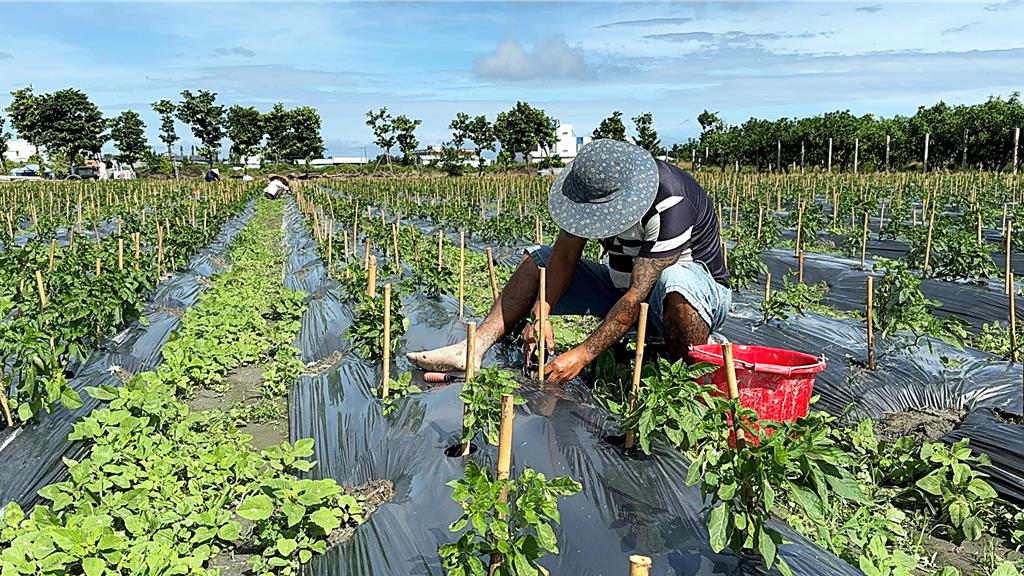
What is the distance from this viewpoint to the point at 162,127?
53.1 m

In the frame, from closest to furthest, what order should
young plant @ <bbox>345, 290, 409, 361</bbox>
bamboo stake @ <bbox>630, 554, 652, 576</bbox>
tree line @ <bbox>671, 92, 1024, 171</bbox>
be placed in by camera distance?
bamboo stake @ <bbox>630, 554, 652, 576</bbox>, young plant @ <bbox>345, 290, 409, 361</bbox>, tree line @ <bbox>671, 92, 1024, 171</bbox>

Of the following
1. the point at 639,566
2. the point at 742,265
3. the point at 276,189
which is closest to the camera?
the point at 639,566

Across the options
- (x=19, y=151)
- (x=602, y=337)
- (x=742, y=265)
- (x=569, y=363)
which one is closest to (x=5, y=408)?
(x=569, y=363)

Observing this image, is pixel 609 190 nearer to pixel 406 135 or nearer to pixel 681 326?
pixel 681 326

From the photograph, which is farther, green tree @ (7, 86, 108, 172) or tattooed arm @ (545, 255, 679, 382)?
green tree @ (7, 86, 108, 172)

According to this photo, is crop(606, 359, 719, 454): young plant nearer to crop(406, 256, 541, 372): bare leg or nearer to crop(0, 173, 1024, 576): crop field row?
crop(0, 173, 1024, 576): crop field row

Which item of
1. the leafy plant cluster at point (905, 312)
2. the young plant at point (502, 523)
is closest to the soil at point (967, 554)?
the young plant at point (502, 523)

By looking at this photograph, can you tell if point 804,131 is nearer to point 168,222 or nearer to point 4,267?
point 168,222

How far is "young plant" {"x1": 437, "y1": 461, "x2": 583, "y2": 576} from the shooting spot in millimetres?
2115

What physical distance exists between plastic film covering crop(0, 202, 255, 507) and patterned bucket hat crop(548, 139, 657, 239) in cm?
279

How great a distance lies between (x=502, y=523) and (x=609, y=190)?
1.96 meters

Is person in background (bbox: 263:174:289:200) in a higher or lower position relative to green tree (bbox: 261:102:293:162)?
lower

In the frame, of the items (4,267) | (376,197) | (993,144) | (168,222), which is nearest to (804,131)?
(993,144)

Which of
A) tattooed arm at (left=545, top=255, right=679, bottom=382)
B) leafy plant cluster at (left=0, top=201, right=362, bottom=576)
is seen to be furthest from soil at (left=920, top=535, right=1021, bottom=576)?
leafy plant cluster at (left=0, top=201, right=362, bottom=576)
